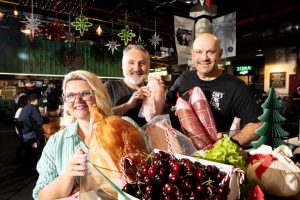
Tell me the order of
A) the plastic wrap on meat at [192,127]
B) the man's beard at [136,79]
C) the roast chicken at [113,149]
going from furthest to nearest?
the man's beard at [136,79] → the plastic wrap on meat at [192,127] → the roast chicken at [113,149]

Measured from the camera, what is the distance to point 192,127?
134 cm

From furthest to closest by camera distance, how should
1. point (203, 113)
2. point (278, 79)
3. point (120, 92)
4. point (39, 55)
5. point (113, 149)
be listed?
point (278, 79) → point (39, 55) → point (120, 92) → point (203, 113) → point (113, 149)

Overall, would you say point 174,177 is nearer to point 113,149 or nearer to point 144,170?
point 144,170

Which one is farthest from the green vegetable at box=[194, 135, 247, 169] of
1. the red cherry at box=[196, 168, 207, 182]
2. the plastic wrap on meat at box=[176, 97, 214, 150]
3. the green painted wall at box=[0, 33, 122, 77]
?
the green painted wall at box=[0, 33, 122, 77]

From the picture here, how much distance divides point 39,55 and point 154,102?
27.9ft

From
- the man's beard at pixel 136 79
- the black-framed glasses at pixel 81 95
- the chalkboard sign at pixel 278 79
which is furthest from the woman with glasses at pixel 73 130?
the chalkboard sign at pixel 278 79

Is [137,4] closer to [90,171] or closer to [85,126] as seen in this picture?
[85,126]

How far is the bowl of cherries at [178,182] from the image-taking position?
658mm

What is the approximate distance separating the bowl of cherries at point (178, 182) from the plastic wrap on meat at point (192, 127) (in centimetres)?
53

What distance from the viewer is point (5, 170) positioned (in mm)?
5137

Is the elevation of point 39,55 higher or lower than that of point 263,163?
higher

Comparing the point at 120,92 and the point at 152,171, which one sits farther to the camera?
the point at 120,92

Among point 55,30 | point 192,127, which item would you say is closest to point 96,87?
point 192,127

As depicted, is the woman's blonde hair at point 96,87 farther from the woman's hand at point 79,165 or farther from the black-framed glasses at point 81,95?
the woman's hand at point 79,165
